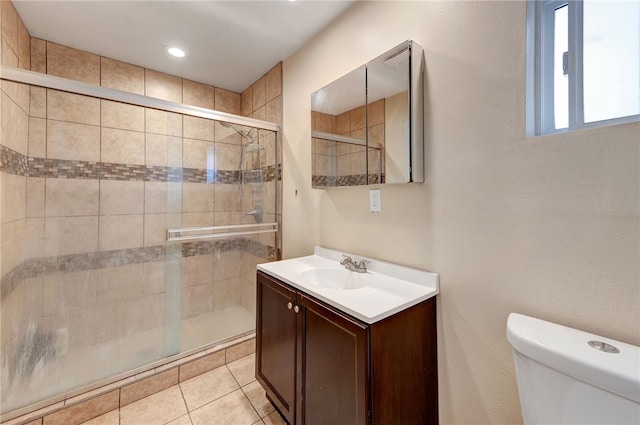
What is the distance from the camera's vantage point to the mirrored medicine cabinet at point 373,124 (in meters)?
1.19

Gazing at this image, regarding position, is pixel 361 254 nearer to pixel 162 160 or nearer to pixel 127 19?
pixel 162 160

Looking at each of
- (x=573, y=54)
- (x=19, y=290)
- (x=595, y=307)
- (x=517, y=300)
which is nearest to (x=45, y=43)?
(x=19, y=290)

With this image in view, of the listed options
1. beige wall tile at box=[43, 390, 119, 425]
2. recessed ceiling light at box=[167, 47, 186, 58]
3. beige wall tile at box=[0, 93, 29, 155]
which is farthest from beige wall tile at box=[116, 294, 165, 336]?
recessed ceiling light at box=[167, 47, 186, 58]

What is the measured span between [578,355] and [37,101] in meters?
2.54

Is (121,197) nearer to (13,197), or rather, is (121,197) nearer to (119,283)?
(13,197)

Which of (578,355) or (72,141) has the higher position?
(72,141)

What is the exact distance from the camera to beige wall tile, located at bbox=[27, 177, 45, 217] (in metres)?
1.40

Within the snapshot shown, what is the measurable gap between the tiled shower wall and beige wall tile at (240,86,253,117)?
1.35ft

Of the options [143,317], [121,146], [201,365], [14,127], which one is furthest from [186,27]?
[201,365]

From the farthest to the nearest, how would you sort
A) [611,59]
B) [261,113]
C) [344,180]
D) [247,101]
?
[247,101], [261,113], [344,180], [611,59]

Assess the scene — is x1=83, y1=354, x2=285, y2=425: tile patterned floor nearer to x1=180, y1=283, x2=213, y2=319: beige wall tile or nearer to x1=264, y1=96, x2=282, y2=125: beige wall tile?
x1=180, y1=283, x2=213, y2=319: beige wall tile

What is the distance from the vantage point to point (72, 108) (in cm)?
150

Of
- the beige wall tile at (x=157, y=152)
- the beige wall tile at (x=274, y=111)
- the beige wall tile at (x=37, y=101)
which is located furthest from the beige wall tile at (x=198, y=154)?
the beige wall tile at (x=37, y=101)

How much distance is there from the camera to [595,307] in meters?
0.77
